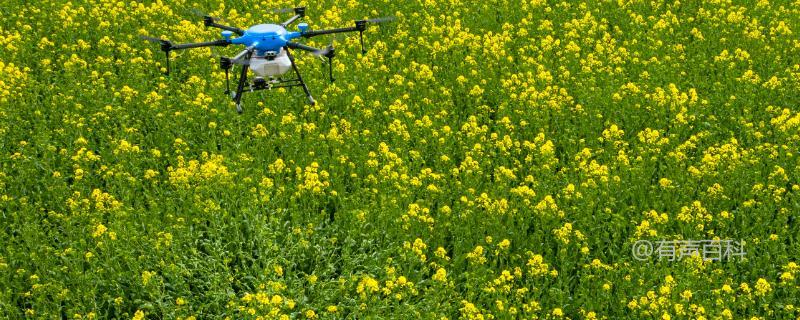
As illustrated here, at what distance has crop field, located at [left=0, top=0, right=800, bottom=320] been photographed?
764cm

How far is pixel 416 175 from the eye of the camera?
31.3ft

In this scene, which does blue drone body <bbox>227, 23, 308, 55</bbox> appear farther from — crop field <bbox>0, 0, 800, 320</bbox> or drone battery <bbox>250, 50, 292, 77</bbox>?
crop field <bbox>0, 0, 800, 320</bbox>

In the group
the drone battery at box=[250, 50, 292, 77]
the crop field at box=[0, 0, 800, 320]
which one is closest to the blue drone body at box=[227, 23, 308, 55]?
the drone battery at box=[250, 50, 292, 77]

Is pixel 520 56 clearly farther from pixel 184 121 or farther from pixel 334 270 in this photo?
pixel 334 270

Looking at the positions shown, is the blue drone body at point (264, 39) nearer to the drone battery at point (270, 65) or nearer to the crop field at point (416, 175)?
the drone battery at point (270, 65)

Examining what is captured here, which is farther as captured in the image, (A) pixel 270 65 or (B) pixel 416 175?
(B) pixel 416 175

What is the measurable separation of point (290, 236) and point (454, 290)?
146 cm

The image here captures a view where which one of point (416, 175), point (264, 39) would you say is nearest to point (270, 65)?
point (264, 39)

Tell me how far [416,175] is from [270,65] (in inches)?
136

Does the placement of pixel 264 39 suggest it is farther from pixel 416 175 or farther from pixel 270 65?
pixel 416 175

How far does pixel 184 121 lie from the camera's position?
10422 millimetres

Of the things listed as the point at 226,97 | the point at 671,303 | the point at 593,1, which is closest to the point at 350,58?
the point at 226,97

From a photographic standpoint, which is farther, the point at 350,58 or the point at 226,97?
the point at 350,58

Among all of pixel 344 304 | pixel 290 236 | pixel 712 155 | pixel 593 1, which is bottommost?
pixel 344 304
